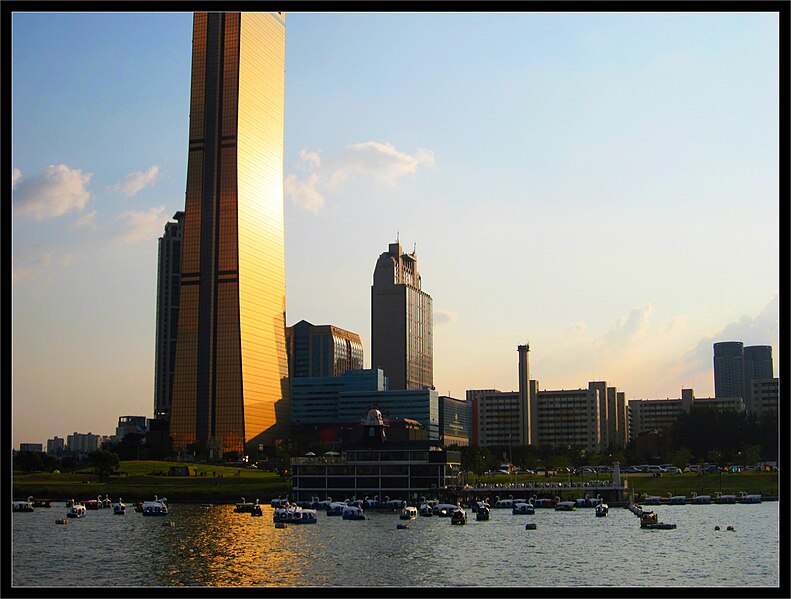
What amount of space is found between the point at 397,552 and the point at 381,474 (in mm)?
74730

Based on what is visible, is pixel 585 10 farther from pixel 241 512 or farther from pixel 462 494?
pixel 462 494

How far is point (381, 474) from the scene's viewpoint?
163750 mm

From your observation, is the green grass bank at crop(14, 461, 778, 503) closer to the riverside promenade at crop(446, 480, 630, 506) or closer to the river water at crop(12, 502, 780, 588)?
the riverside promenade at crop(446, 480, 630, 506)

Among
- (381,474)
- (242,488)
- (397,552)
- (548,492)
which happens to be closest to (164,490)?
(242,488)

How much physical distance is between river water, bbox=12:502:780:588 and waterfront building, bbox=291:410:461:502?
2493 centimetres

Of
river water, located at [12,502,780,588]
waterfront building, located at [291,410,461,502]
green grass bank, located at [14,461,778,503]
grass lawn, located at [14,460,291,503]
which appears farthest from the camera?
grass lawn, located at [14,460,291,503]

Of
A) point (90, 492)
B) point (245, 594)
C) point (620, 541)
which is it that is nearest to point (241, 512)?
point (90, 492)

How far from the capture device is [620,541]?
101 meters

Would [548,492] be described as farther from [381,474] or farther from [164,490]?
[164,490]

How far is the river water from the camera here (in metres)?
71.8

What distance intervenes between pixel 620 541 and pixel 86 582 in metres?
54.6

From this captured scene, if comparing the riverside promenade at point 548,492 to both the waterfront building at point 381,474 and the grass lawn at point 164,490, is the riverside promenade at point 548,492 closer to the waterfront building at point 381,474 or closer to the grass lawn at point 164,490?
the waterfront building at point 381,474

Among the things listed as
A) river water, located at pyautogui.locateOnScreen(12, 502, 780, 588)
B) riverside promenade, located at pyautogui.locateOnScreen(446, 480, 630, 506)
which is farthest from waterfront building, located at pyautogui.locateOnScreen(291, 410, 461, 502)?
river water, located at pyautogui.locateOnScreen(12, 502, 780, 588)

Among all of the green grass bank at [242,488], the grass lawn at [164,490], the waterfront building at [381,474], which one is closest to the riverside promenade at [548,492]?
the waterfront building at [381,474]
